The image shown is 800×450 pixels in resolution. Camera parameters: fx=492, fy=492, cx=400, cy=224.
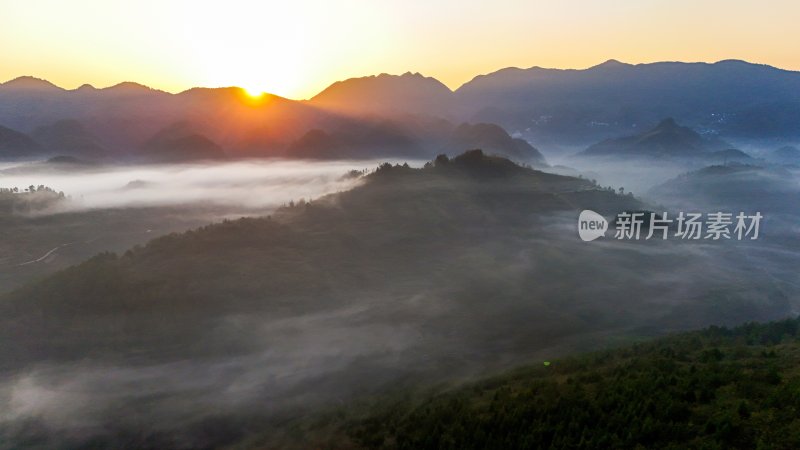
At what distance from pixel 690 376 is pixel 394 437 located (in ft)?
110

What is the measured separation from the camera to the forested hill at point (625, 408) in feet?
125

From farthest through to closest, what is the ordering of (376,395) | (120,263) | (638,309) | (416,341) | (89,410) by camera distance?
(120,263) < (638,309) < (416,341) < (89,410) < (376,395)

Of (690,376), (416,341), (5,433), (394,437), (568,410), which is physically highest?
(690,376)

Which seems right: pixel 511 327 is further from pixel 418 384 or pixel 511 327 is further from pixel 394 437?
pixel 394 437

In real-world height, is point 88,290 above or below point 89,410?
above

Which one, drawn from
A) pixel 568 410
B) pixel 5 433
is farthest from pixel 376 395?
pixel 5 433

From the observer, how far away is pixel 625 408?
45.1m

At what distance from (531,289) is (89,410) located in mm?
148216

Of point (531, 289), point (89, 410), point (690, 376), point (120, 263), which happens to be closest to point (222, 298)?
point (120, 263)

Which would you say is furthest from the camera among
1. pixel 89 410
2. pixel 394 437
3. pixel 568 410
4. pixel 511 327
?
pixel 511 327

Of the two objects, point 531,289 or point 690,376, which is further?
point 531,289

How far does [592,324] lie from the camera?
522 ft

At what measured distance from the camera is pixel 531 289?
194 m

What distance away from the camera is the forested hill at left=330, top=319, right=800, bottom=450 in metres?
38.0
